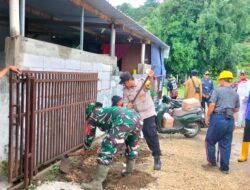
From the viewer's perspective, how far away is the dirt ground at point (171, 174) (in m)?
5.69

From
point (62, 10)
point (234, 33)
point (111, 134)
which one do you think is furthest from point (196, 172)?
point (234, 33)

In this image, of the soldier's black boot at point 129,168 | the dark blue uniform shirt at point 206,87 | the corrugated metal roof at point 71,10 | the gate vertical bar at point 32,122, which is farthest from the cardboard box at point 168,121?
the gate vertical bar at point 32,122

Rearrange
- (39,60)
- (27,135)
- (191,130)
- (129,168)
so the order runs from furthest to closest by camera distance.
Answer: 1. (191,130)
2. (129,168)
3. (39,60)
4. (27,135)

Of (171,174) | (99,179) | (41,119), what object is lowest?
(171,174)

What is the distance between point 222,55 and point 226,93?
19367 mm

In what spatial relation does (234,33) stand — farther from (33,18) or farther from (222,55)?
(33,18)

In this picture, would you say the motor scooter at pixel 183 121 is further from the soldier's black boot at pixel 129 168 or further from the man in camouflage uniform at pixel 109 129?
the man in camouflage uniform at pixel 109 129

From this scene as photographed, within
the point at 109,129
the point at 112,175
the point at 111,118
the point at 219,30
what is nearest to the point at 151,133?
the point at 112,175

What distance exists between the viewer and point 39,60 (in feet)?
18.4

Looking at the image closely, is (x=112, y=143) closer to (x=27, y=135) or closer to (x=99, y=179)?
(x=99, y=179)

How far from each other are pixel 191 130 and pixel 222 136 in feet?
10.7

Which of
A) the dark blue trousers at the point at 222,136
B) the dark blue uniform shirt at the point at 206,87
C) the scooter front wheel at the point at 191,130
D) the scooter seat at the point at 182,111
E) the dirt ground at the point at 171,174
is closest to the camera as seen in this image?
the dirt ground at the point at 171,174

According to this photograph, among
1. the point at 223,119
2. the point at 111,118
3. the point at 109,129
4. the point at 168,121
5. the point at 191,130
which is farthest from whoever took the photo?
the point at 191,130

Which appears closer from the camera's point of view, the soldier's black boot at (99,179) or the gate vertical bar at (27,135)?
the gate vertical bar at (27,135)
